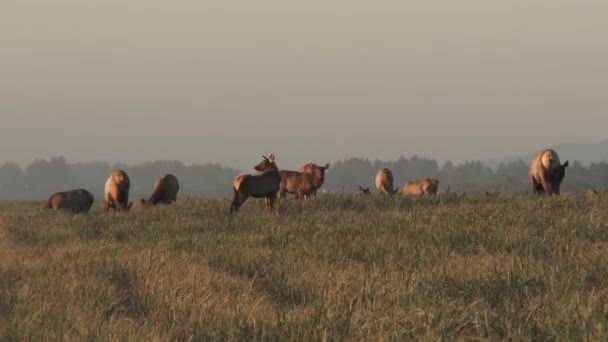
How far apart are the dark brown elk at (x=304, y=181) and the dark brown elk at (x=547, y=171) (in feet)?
24.6

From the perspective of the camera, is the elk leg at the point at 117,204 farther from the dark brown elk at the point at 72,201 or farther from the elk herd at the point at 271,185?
the dark brown elk at the point at 72,201

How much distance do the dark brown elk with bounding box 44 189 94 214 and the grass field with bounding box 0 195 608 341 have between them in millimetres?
15206

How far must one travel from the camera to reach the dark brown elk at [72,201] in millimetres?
27312

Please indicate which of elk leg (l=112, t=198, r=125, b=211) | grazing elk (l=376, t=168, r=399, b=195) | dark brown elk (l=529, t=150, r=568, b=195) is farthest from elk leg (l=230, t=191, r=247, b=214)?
grazing elk (l=376, t=168, r=399, b=195)

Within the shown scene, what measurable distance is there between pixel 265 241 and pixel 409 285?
4659mm

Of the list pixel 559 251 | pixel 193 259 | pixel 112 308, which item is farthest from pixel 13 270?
pixel 559 251

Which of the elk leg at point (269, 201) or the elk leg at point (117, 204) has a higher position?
the elk leg at point (269, 201)

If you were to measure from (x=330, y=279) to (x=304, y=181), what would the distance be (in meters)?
18.0

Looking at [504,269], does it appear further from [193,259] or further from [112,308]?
[193,259]

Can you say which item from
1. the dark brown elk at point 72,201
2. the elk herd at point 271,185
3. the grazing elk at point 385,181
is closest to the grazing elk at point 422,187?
the elk herd at point 271,185

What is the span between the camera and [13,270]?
24.1 ft

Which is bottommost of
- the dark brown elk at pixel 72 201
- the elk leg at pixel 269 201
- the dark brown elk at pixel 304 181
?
the dark brown elk at pixel 72 201

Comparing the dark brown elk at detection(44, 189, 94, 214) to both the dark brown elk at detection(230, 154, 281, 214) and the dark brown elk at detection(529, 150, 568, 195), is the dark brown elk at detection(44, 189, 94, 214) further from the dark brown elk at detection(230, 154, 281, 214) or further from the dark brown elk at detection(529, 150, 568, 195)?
the dark brown elk at detection(529, 150, 568, 195)

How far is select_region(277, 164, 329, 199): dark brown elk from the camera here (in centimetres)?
2355
